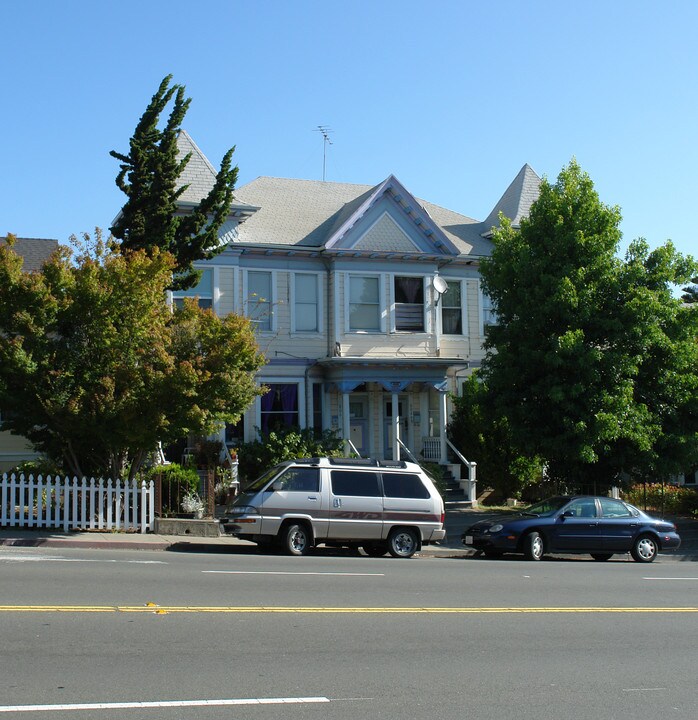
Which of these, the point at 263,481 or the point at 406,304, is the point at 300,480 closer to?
the point at 263,481

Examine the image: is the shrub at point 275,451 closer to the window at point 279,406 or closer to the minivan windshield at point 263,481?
the window at point 279,406

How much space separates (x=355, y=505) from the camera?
17.4 metres

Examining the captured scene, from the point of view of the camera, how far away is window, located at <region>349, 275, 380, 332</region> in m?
27.8

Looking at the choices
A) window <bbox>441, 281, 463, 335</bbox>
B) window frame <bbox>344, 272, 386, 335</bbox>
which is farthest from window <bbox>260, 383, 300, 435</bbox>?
window <bbox>441, 281, 463, 335</bbox>

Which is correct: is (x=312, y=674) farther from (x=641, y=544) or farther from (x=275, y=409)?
(x=275, y=409)

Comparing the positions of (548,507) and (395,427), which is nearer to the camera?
(548,507)

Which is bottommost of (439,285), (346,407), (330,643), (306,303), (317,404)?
(330,643)

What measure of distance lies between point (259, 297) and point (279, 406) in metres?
3.38

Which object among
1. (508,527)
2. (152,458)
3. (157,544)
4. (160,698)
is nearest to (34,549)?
(157,544)

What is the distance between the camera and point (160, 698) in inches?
258

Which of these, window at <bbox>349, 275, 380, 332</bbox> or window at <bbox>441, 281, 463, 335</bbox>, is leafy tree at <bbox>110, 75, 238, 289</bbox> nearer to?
window at <bbox>349, 275, 380, 332</bbox>

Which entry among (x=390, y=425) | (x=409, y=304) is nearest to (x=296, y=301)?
(x=409, y=304)

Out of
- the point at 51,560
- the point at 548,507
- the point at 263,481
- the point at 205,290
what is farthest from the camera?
the point at 205,290

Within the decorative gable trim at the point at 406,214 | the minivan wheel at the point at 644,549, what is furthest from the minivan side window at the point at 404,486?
the decorative gable trim at the point at 406,214
